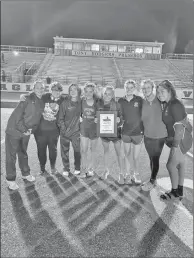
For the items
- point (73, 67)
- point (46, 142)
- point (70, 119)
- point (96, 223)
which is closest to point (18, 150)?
point (46, 142)

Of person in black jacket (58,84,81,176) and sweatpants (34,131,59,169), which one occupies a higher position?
person in black jacket (58,84,81,176)

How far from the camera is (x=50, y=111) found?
858 mm

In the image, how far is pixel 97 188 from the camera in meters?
12.8

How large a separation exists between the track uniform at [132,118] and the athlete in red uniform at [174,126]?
0.34ft

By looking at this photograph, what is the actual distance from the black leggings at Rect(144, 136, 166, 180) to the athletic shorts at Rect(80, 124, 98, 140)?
223 millimetres

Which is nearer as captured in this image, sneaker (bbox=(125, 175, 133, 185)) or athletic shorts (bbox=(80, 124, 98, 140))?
athletic shorts (bbox=(80, 124, 98, 140))

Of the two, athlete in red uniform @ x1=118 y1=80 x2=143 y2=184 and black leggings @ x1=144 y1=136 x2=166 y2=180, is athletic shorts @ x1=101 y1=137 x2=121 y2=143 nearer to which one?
athlete in red uniform @ x1=118 y1=80 x2=143 y2=184

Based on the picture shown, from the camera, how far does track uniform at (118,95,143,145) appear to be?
82 centimetres

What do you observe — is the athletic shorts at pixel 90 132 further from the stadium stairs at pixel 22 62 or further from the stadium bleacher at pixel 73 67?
the stadium stairs at pixel 22 62

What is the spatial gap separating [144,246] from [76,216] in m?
4.10

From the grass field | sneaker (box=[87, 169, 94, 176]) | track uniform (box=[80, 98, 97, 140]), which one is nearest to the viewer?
track uniform (box=[80, 98, 97, 140])

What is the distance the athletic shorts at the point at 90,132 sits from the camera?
36.9 inches

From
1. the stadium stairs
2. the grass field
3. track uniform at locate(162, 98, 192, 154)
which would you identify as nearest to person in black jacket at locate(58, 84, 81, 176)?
track uniform at locate(162, 98, 192, 154)

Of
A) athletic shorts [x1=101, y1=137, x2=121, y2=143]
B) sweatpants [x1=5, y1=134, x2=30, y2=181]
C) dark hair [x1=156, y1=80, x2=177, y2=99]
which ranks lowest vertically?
sweatpants [x1=5, y1=134, x2=30, y2=181]
